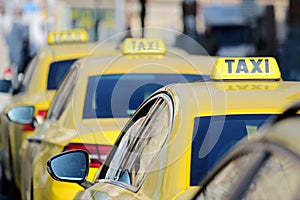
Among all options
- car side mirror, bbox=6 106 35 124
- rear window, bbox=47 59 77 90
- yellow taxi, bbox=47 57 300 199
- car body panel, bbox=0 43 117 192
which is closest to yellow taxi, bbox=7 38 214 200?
car side mirror, bbox=6 106 35 124

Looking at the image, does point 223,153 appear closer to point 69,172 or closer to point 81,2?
point 69,172

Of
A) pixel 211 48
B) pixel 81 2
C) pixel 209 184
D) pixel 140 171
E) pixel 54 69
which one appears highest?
pixel 209 184

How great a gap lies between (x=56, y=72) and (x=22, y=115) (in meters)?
1.94

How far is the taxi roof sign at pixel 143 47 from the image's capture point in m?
8.57

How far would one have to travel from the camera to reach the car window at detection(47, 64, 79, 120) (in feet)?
25.7

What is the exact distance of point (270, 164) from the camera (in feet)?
9.34

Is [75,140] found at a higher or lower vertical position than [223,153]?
lower

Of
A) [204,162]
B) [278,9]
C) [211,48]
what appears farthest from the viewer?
[278,9]

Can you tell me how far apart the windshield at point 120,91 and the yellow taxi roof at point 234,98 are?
2086mm

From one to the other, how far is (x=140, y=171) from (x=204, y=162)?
0.30 m

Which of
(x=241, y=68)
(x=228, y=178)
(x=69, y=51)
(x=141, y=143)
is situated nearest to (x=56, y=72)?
(x=69, y=51)

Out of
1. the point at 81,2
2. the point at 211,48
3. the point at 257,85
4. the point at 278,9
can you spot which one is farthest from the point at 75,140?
the point at 81,2

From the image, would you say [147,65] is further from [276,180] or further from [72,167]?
[276,180]

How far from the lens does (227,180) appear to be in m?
3.13
